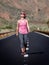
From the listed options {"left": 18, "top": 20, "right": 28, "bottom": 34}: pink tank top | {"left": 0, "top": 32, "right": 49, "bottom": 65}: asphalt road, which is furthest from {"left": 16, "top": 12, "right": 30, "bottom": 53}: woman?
{"left": 0, "top": 32, "right": 49, "bottom": 65}: asphalt road

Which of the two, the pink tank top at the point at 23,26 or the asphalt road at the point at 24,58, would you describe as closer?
the asphalt road at the point at 24,58

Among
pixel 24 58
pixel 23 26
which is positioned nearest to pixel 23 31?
pixel 23 26

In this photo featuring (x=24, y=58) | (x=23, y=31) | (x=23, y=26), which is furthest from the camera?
(x=23, y=26)

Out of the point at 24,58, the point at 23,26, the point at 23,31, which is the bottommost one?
the point at 24,58

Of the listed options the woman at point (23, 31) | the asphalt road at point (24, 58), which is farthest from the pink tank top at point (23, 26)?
the asphalt road at point (24, 58)

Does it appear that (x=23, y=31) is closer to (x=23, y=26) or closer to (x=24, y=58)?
(x=23, y=26)

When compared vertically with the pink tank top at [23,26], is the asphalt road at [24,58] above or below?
below

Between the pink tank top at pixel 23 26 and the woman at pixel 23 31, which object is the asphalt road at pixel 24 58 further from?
the pink tank top at pixel 23 26

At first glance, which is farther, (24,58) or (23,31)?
(23,31)

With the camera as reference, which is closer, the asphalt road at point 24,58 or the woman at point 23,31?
the asphalt road at point 24,58

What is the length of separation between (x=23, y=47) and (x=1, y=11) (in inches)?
5051

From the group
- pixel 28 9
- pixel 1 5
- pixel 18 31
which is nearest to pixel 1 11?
pixel 1 5

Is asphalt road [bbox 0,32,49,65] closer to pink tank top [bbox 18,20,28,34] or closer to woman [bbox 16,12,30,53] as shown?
woman [bbox 16,12,30,53]

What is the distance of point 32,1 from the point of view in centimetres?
15088
